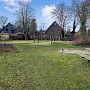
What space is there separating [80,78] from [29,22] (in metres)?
57.7

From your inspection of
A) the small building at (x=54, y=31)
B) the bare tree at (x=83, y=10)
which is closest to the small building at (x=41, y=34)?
the small building at (x=54, y=31)

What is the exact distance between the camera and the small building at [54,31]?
223 feet

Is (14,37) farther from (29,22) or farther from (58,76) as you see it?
(58,76)

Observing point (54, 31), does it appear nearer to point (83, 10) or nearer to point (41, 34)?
point (41, 34)

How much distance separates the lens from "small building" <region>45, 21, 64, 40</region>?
6788cm

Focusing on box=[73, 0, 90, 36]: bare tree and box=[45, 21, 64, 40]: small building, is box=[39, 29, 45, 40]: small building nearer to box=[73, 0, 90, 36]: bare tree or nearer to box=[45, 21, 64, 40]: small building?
box=[45, 21, 64, 40]: small building

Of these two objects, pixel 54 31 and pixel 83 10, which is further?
pixel 54 31

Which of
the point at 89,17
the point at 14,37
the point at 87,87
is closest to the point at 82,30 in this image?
the point at 89,17

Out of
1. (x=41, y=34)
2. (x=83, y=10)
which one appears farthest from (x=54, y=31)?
(x=83, y=10)

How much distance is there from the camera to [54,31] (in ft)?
231

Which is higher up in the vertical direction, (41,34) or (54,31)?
(54,31)

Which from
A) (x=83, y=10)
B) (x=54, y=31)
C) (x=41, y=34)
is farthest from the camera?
(x=41, y=34)

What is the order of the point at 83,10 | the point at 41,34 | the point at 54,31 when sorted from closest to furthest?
the point at 83,10 → the point at 54,31 → the point at 41,34

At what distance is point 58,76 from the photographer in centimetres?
758
